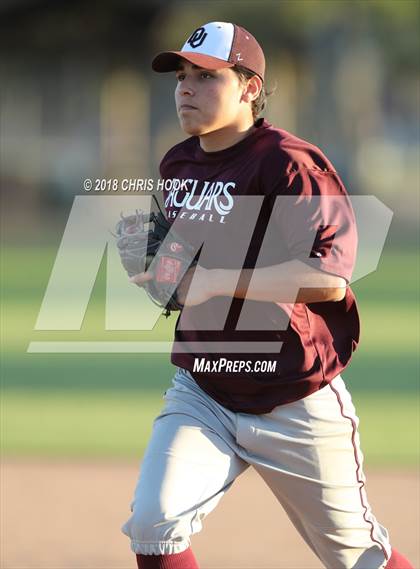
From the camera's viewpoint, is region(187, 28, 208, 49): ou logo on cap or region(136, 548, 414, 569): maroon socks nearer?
region(136, 548, 414, 569): maroon socks

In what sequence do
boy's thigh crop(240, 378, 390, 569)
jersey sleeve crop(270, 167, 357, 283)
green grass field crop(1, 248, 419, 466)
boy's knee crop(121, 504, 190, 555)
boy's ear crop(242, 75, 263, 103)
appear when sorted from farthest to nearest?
green grass field crop(1, 248, 419, 466) → boy's ear crop(242, 75, 263, 103) → boy's thigh crop(240, 378, 390, 569) → jersey sleeve crop(270, 167, 357, 283) → boy's knee crop(121, 504, 190, 555)

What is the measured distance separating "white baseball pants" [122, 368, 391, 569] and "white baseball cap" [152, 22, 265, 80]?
1115mm

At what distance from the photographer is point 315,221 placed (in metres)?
3.77

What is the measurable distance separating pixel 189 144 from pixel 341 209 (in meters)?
0.77

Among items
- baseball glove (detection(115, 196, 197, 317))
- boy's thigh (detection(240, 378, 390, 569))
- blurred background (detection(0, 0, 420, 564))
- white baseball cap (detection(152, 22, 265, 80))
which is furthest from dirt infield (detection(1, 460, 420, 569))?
blurred background (detection(0, 0, 420, 564))

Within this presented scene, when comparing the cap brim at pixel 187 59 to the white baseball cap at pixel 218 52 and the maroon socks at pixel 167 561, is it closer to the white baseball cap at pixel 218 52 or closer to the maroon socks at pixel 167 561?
the white baseball cap at pixel 218 52

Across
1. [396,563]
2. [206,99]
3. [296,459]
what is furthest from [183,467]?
[206,99]

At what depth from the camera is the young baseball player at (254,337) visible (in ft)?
12.4

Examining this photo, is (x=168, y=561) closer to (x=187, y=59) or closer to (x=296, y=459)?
(x=296, y=459)

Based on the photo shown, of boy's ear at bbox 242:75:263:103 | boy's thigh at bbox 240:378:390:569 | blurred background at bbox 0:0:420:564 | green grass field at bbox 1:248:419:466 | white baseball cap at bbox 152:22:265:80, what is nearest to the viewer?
boy's thigh at bbox 240:378:390:569

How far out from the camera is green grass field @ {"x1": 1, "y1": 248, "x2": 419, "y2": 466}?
765 centimetres

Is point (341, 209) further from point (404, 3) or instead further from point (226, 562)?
point (404, 3)

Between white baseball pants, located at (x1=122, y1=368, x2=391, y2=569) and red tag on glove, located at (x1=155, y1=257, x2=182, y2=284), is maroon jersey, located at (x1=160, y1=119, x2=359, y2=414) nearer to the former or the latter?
white baseball pants, located at (x1=122, y1=368, x2=391, y2=569)

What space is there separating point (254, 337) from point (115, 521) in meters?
2.12
